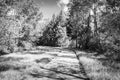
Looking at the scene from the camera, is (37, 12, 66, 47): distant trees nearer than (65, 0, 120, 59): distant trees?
No

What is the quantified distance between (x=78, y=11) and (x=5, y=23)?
71.6 feet

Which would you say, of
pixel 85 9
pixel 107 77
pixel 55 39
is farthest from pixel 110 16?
pixel 55 39

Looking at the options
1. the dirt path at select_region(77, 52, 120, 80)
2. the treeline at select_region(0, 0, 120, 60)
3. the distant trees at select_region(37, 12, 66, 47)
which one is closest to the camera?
the dirt path at select_region(77, 52, 120, 80)

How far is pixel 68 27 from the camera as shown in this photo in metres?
55.0

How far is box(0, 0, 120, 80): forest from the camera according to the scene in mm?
11086

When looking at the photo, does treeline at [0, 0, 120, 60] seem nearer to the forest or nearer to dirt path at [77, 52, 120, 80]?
the forest

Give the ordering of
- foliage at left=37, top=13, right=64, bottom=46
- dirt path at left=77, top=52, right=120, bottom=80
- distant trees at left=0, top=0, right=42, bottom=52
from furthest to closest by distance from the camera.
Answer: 1. foliage at left=37, top=13, right=64, bottom=46
2. distant trees at left=0, top=0, right=42, bottom=52
3. dirt path at left=77, top=52, right=120, bottom=80

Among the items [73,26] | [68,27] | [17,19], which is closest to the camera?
[17,19]

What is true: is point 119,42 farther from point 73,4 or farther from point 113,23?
point 73,4

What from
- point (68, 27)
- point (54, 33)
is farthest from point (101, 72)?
point (68, 27)

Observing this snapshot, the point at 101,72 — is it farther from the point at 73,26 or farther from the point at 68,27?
the point at 68,27

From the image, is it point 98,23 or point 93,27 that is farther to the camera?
point 93,27

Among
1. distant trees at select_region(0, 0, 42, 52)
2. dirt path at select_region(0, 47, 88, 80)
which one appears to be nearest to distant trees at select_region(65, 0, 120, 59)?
dirt path at select_region(0, 47, 88, 80)

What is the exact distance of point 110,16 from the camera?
36.4 feet
